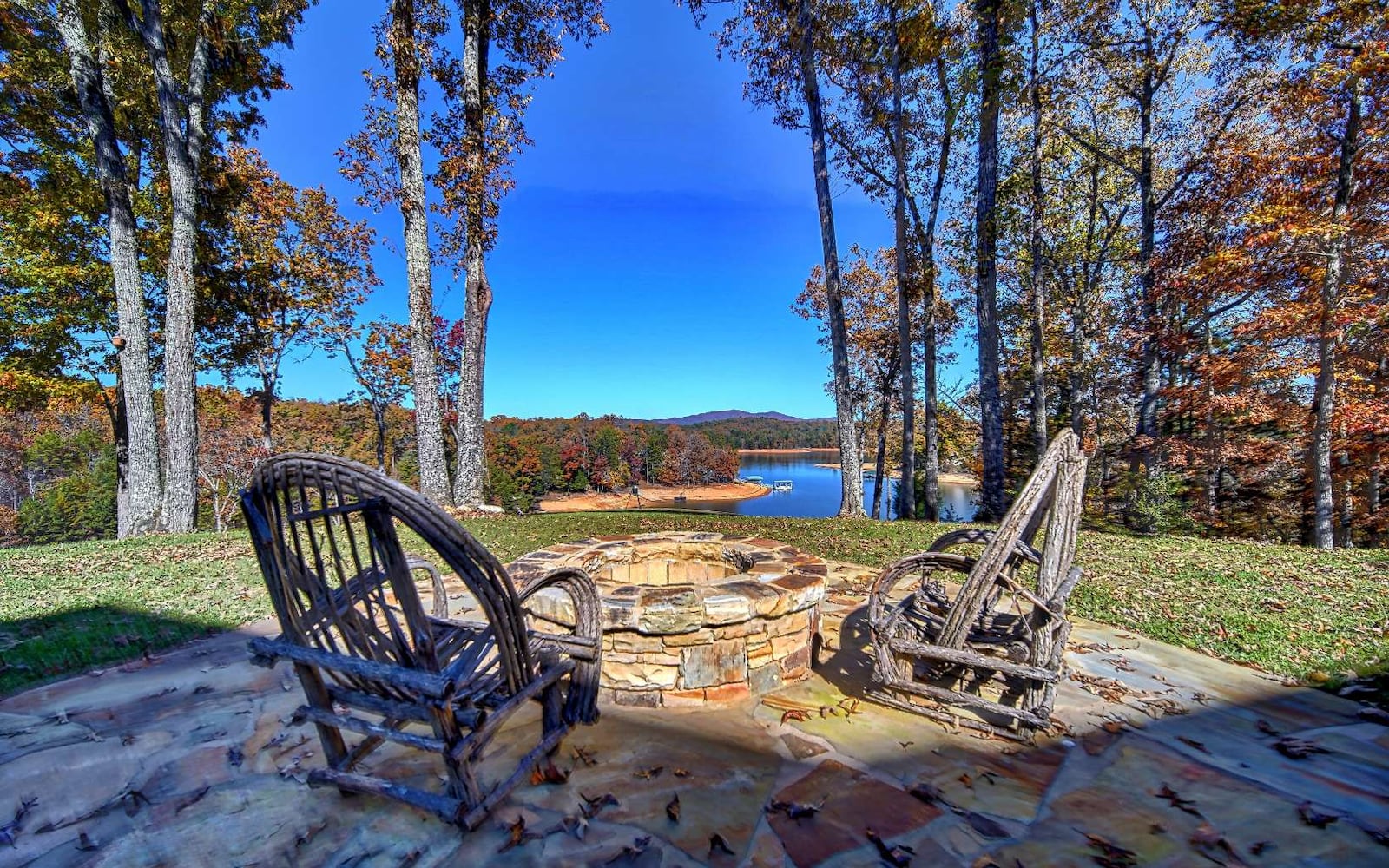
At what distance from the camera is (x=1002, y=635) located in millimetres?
2838

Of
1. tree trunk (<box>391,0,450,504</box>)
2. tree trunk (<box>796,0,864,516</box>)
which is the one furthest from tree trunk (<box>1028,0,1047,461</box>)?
Result: tree trunk (<box>391,0,450,504</box>)

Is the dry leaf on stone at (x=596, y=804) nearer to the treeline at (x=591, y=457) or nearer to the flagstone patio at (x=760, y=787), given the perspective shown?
the flagstone patio at (x=760, y=787)

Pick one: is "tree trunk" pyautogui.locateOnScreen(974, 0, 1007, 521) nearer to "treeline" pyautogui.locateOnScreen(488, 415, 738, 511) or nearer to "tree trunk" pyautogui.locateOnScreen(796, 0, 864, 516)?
"tree trunk" pyautogui.locateOnScreen(796, 0, 864, 516)

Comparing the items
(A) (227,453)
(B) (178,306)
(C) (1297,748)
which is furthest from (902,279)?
(A) (227,453)

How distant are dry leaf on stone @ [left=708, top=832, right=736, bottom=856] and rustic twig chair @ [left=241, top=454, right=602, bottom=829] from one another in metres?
0.76

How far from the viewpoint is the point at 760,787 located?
2.00 meters

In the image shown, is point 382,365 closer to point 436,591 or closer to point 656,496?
point 436,591

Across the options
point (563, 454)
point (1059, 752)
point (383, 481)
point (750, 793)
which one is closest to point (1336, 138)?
point (1059, 752)

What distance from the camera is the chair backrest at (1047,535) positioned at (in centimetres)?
235

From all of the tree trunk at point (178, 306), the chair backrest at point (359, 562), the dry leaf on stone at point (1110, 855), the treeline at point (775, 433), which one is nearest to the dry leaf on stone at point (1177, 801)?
the dry leaf on stone at point (1110, 855)

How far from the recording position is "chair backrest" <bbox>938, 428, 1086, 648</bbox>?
2.35 m

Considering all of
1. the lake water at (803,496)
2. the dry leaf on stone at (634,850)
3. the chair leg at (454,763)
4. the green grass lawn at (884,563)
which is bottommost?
the lake water at (803,496)

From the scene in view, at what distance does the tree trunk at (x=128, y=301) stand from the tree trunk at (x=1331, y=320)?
16.9 meters

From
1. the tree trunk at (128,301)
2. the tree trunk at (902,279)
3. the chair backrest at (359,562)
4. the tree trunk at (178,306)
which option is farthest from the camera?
the tree trunk at (902,279)
